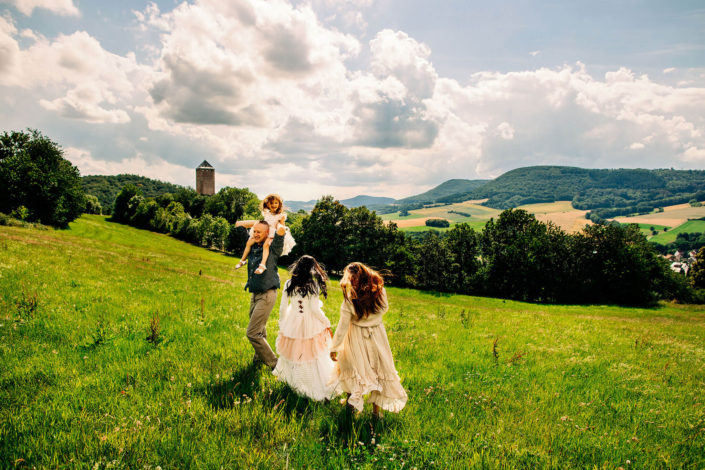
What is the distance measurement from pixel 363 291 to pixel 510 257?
180ft

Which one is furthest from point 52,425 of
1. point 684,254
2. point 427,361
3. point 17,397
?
point 684,254

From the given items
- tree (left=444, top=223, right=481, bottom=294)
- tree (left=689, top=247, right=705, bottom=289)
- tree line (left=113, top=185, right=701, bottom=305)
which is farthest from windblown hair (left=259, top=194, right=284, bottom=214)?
tree (left=689, top=247, right=705, bottom=289)

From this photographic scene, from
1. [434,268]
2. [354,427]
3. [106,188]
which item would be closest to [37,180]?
[434,268]

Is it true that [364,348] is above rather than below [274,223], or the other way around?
below

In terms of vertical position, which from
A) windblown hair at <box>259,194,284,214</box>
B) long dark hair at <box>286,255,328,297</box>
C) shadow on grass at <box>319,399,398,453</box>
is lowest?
shadow on grass at <box>319,399,398,453</box>

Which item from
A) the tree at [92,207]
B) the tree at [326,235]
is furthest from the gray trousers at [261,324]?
the tree at [92,207]

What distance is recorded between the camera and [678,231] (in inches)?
5866

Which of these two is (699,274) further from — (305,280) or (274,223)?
(274,223)

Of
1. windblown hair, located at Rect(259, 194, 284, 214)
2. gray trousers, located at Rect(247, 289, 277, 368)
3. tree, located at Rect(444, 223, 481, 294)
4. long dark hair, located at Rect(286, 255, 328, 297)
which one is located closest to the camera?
long dark hair, located at Rect(286, 255, 328, 297)

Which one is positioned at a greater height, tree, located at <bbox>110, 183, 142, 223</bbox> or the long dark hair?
tree, located at <bbox>110, 183, 142, 223</bbox>

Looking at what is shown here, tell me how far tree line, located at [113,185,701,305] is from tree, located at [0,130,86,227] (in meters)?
31.1

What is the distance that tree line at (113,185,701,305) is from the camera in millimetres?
50750

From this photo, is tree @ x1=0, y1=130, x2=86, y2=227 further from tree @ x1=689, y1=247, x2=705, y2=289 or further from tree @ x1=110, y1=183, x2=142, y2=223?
tree @ x1=689, y1=247, x2=705, y2=289

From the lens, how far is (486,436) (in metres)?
4.69
